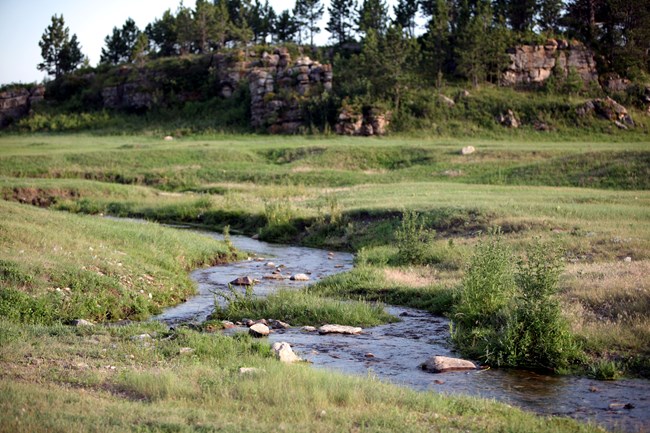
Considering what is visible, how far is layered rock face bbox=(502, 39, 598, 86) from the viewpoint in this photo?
7712 centimetres

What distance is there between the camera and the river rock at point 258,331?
1463cm

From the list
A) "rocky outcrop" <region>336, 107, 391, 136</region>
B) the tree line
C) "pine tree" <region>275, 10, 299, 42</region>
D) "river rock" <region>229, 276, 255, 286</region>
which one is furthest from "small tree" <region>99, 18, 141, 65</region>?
"river rock" <region>229, 276, 255, 286</region>

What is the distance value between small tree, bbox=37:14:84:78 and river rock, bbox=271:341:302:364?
10028 cm

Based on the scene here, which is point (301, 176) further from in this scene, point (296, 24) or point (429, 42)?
point (296, 24)

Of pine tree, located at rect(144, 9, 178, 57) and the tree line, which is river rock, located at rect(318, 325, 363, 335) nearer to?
the tree line

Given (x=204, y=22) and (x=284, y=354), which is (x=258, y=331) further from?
(x=204, y=22)

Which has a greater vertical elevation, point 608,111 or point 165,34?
point 165,34

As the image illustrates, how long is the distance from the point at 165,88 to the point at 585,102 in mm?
48423

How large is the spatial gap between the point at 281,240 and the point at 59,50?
8678cm

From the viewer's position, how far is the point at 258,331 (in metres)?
14.6

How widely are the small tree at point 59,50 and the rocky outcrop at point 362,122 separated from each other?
56.7m

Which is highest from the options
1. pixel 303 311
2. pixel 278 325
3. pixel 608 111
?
pixel 608 111

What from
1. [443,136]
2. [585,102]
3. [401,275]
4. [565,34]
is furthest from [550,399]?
[565,34]

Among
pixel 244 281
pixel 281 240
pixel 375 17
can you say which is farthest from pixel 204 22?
pixel 244 281
